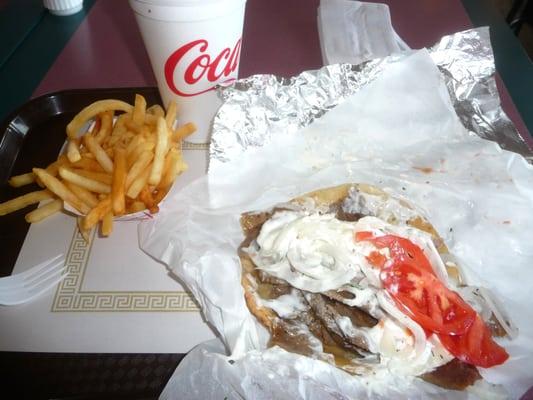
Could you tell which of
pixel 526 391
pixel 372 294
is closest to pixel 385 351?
pixel 372 294

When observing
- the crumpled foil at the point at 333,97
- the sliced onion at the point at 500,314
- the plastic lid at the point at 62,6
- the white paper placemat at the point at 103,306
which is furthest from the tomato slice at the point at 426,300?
the plastic lid at the point at 62,6

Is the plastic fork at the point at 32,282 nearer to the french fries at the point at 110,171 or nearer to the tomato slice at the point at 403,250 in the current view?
the french fries at the point at 110,171

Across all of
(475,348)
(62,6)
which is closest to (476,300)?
(475,348)

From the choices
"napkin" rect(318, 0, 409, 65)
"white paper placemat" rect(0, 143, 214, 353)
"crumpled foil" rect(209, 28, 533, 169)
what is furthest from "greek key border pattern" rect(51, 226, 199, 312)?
"napkin" rect(318, 0, 409, 65)

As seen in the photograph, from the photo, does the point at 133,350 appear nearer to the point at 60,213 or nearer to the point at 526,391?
the point at 60,213

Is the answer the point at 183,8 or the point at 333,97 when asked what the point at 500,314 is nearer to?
the point at 333,97

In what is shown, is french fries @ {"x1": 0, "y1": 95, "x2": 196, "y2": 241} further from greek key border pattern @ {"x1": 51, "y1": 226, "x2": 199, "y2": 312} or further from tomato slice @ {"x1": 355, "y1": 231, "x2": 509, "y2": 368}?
tomato slice @ {"x1": 355, "y1": 231, "x2": 509, "y2": 368}

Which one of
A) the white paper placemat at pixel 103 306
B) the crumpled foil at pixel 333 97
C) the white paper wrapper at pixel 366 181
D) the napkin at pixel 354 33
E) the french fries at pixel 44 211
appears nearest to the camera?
the white paper wrapper at pixel 366 181
